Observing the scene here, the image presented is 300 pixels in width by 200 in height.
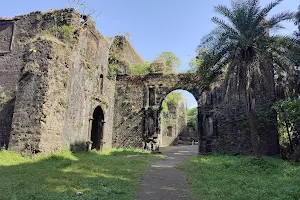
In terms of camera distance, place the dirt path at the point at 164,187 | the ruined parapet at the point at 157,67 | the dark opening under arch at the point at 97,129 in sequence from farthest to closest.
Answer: the ruined parapet at the point at 157,67, the dark opening under arch at the point at 97,129, the dirt path at the point at 164,187

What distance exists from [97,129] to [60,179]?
1005cm

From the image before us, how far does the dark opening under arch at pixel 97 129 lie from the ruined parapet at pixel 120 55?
12.3ft

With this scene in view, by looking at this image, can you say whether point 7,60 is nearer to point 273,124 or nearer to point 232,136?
point 232,136

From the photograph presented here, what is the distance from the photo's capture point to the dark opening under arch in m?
17.3

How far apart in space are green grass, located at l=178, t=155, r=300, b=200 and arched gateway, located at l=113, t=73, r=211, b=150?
7542 millimetres

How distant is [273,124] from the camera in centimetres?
1614

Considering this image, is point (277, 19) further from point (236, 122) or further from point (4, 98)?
point (4, 98)

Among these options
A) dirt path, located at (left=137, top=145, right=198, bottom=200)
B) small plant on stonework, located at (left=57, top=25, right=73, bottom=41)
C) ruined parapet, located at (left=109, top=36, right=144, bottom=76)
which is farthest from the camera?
ruined parapet, located at (left=109, top=36, right=144, bottom=76)

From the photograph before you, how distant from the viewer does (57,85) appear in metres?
12.3

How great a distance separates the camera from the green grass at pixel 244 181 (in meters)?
6.52

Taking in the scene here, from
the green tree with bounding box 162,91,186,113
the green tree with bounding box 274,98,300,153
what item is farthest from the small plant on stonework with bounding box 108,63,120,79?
the green tree with bounding box 162,91,186,113

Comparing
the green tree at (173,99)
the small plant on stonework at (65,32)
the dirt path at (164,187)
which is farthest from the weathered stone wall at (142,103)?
the green tree at (173,99)

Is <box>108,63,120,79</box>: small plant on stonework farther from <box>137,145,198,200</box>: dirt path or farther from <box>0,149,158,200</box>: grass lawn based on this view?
<box>137,145,198,200</box>: dirt path

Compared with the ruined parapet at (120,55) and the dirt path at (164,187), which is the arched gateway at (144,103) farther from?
the dirt path at (164,187)
